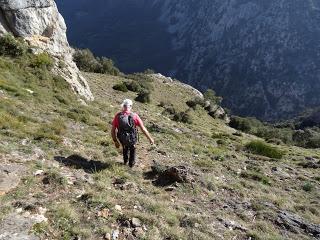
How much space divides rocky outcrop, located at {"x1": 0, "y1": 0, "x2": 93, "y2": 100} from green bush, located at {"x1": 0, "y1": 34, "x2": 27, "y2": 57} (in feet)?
3.28

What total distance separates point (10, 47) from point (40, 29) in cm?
418

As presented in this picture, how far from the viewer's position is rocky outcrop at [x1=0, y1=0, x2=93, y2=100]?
26828 millimetres

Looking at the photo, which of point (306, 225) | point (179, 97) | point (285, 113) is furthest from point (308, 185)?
point (285, 113)

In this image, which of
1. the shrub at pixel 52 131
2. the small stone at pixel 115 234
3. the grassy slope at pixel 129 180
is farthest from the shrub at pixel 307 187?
the small stone at pixel 115 234

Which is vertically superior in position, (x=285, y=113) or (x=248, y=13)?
(x=248, y=13)

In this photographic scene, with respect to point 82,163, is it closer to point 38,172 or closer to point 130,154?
point 130,154

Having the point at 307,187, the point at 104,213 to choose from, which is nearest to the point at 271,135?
the point at 307,187

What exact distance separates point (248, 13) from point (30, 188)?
18960 centimetres

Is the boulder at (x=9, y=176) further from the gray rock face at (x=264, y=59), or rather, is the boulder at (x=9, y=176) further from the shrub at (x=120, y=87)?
the gray rock face at (x=264, y=59)

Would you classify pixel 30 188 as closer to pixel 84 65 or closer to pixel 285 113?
pixel 84 65

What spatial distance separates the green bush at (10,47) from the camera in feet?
82.7

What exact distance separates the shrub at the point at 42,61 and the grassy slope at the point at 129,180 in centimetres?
205

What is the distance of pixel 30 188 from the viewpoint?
10594 mm

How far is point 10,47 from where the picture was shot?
2531 cm
